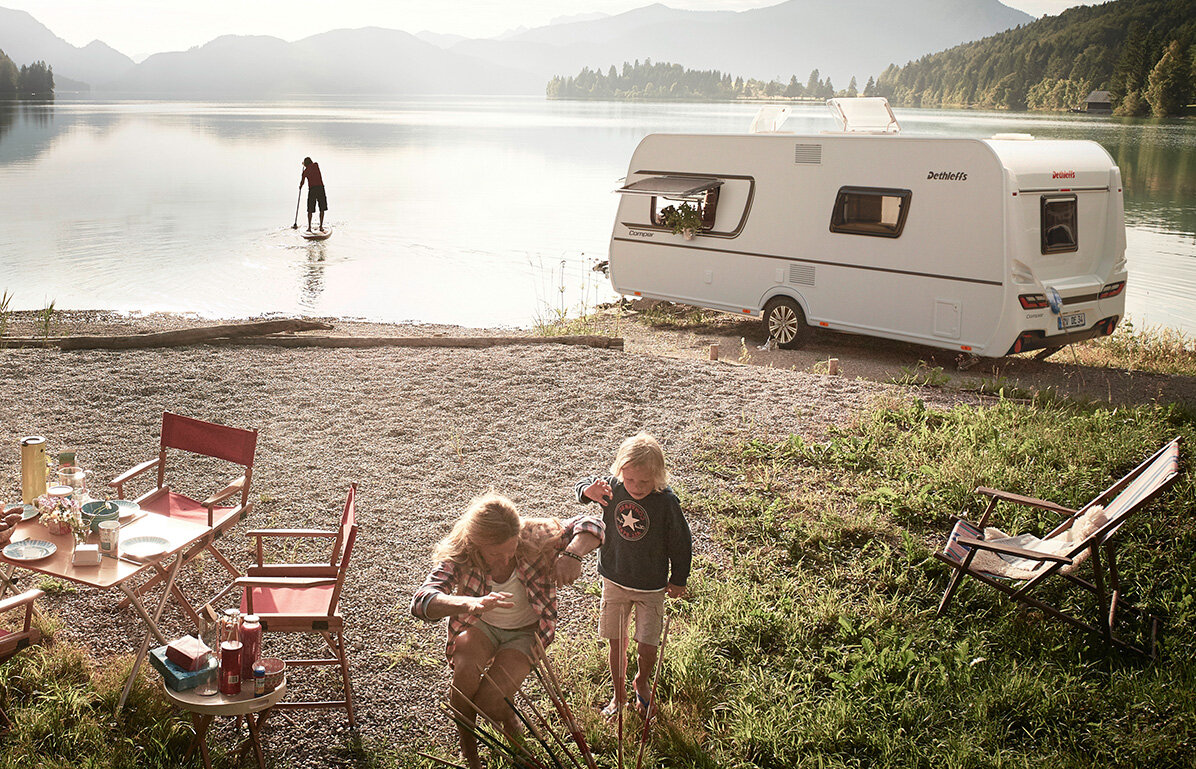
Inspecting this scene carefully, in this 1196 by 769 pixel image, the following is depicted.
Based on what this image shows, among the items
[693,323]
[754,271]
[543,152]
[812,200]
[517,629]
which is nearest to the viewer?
[517,629]

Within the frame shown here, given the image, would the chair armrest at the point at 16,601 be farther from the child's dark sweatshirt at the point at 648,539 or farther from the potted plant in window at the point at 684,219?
the potted plant in window at the point at 684,219

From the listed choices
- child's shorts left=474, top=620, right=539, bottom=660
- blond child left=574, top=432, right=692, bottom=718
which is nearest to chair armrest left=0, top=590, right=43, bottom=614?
child's shorts left=474, top=620, right=539, bottom=660

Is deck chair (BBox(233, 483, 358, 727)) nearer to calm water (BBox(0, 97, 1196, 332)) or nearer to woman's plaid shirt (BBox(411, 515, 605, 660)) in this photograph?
woman's plaid shirt (BBox(411, 515, 605, 660))

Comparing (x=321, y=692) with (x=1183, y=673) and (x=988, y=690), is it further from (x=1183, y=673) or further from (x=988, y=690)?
(x=1183, y=673)

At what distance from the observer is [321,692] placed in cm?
438

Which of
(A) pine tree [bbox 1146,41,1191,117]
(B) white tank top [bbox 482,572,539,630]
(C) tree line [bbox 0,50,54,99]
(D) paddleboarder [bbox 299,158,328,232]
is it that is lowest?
(B) white tank top [bbox 482,572,539,630]

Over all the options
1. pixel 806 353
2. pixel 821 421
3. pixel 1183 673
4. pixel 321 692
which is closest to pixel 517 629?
pixel 321 692

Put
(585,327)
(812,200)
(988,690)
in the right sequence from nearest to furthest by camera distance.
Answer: (988,690) < (812,200) < (585,327)

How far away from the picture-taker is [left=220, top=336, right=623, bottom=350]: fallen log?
10.7 m

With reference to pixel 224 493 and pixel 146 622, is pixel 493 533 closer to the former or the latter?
pixel 146 622

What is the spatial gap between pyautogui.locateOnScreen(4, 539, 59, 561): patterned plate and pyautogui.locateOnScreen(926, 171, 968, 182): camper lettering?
961 cm

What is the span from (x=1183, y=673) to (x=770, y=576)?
2096mm

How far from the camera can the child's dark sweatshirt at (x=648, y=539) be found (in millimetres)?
3969

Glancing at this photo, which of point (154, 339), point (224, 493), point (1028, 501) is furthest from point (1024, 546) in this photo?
point (154, 339)
